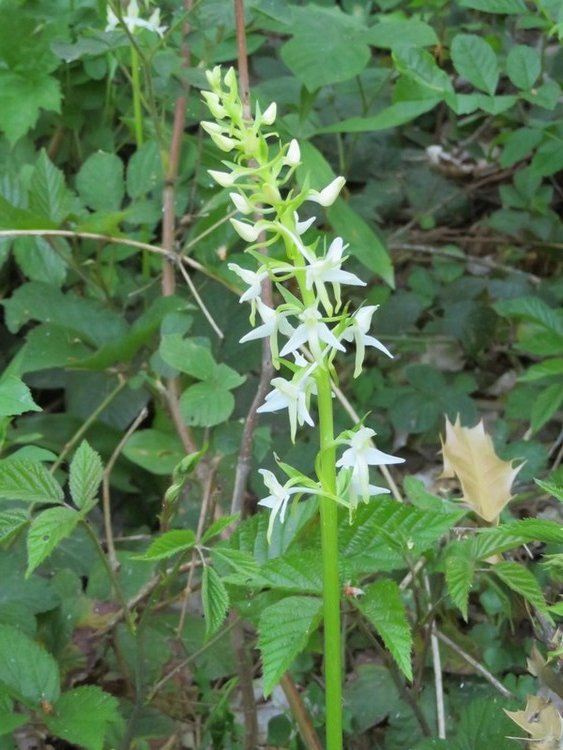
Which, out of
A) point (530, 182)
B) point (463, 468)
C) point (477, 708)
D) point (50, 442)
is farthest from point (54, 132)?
point (477, 708)

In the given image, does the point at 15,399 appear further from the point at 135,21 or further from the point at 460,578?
the point at 135,21

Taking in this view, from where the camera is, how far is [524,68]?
2025mm

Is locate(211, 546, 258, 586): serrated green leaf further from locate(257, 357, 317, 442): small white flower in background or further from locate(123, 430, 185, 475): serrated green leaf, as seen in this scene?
locate(123, 430, 185, 475): serrated green leaf

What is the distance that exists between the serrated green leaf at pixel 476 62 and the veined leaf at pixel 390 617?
1.17m

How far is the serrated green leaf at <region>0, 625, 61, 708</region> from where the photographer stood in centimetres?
135

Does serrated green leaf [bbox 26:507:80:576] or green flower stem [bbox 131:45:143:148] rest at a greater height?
green flower stem [bbox 131:45:143:148]

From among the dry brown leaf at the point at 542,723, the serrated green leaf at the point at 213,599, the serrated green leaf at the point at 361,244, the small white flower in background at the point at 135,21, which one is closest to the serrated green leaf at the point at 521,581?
the dry brown leaf at the point at 542,723

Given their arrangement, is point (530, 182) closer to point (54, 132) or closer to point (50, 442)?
point (54, 132)

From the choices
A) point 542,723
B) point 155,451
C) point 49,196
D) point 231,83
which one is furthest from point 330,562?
point 49,196

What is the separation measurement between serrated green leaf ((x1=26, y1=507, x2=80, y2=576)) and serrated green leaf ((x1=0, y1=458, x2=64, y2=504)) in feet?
0.09

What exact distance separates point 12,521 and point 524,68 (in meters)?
1.39

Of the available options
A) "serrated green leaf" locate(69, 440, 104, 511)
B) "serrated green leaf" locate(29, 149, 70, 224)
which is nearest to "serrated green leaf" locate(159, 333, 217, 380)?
"serrated green leaf" locate(69, 440, 104, 511)

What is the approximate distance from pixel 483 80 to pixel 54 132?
1.25 m

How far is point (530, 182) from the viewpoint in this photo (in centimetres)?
287
